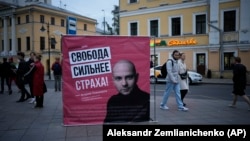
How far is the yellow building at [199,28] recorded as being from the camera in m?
26.7

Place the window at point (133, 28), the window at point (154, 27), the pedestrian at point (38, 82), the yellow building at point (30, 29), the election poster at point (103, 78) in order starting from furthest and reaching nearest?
the yellow building at point (30, 29)
the window at point (133, 28)
the window at point (154, 27)
the pedestrian at point (38, 82)
the election poster at point (103, 78)

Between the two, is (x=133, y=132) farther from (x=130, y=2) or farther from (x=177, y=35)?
(x=130, y=2)

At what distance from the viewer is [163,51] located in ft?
104

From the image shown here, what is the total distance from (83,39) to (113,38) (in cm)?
74

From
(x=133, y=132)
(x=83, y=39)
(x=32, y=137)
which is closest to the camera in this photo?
(x=133, y=132)

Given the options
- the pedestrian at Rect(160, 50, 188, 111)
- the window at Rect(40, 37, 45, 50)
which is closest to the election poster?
the pedestrian at Rect(160, 50, 188, 111)

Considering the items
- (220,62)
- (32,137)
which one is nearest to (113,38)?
(32,137)

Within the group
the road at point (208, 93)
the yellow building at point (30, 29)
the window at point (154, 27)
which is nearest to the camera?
the road at point (208, 93)

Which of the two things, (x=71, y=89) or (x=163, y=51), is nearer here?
(x=71, y=89)

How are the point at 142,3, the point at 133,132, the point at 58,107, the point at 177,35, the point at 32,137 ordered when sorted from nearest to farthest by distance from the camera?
1. the point at 133,132
2. the point at 32,137
3. the point at 58,107
4. the point at 177,35
5. the point at 142,3

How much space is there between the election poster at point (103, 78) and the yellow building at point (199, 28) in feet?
55.4

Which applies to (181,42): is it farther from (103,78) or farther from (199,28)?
(103,78)
